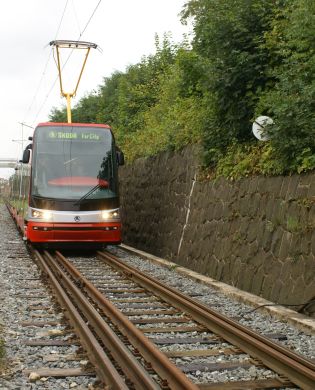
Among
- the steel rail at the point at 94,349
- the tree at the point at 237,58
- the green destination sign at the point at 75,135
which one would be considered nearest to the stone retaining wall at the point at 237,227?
the tree at the point at 237,58

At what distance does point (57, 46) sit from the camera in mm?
20750

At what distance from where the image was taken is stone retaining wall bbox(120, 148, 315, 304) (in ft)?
27.3

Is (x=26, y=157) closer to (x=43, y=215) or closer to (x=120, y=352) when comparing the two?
(x=43, y=215)

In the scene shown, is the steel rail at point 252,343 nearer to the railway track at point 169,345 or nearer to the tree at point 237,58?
the railway track at point 169,345

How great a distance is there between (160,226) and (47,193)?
340 centimetres

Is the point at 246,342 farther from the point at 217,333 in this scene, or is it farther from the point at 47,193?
the point at 47,193

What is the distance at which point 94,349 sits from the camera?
5.62 m

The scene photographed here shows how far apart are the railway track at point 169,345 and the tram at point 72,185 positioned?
464 centimetres

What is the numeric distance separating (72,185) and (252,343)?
29.5ft

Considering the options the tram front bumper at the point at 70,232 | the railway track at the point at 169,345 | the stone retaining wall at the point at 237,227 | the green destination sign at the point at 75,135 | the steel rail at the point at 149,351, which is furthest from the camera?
the green destination sign at the point at 75,135

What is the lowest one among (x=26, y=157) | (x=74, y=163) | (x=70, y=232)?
(x=70, y=232)

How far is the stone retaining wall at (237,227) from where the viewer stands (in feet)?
27.3

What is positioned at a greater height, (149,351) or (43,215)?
(43,215)

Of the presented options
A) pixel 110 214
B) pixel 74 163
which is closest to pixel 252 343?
pixel 110 214
